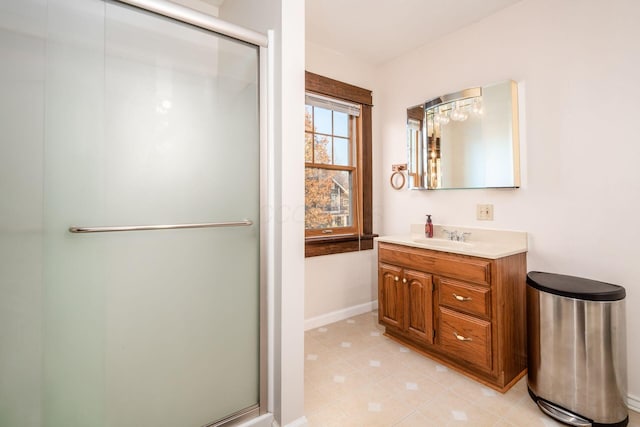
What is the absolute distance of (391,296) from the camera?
2369mm

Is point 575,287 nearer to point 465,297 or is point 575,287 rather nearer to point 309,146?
point 465,297

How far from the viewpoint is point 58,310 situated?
108 centimetres

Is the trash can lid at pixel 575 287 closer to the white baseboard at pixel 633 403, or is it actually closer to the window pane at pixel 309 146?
the white baseboard at pixel 633 403

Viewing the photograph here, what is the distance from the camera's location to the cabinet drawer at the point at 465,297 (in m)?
1.78

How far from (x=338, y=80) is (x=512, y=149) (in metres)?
1.65

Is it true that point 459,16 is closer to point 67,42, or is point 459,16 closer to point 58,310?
point 67,42

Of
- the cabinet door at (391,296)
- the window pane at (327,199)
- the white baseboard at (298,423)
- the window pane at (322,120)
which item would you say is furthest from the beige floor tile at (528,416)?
the window pane at (322,120)

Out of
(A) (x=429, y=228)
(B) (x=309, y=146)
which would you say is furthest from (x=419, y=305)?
(B) (x=309, y=146)

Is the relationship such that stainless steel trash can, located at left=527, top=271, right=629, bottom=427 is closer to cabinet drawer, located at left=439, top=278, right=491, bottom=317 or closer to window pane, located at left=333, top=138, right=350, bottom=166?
cabinet drawer, located at left=439, top=278, right=491, bottom=317

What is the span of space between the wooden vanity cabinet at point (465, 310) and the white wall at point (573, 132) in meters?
0.34

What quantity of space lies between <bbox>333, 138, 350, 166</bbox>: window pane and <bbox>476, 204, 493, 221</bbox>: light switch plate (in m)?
1.29

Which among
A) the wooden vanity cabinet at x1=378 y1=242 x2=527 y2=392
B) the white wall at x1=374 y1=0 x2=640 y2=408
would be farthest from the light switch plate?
the wooden vanity cabinet at x1=378 y1=242 x2=527 y2=392

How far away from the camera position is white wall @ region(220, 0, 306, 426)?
4.62ft

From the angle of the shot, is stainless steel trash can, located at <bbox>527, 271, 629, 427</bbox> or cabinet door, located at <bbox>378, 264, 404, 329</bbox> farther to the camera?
cabinet door, located at <bbox>378, 264, 404, 329</bbox>
